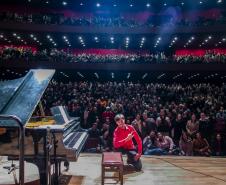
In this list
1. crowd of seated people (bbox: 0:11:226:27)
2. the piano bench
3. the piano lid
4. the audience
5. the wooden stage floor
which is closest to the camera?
the piano lid

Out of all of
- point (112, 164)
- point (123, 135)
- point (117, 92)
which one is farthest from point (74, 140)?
point (117, 92)

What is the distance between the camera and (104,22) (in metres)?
26.8

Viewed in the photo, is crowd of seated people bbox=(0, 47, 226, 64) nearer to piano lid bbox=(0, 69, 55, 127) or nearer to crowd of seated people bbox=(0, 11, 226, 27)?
crowd of seated people bbox=(0, 11, 226, 27)

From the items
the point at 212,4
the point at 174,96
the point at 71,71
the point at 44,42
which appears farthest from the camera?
the point at 44,42

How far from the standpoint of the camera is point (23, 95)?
5.50 meters

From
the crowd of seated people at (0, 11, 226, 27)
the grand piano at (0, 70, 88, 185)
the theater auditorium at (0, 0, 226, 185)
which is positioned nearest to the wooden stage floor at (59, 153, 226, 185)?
the theater auditorium at (0, 0, 226, 185)

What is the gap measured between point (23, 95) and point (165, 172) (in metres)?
3.54

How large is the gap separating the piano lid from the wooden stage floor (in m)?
1.96

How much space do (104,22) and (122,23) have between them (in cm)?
135

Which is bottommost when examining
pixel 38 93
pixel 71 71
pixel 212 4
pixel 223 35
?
pixel 38 93

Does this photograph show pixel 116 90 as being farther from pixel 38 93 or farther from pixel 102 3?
pixel 38 93

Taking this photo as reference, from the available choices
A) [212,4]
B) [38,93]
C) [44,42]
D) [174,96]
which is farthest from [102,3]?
[38,93]

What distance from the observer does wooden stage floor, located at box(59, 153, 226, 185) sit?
667cm

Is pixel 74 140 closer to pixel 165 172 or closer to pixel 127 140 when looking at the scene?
pixel 127 140
